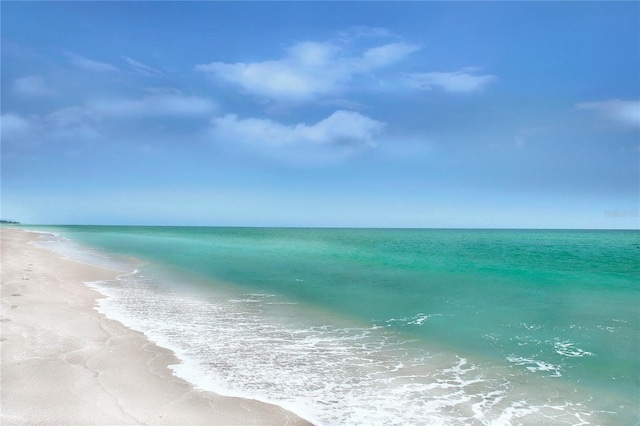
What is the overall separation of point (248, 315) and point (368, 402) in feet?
22.3

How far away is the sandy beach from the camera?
584cm

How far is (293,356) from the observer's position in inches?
350

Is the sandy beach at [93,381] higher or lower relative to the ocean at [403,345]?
higher

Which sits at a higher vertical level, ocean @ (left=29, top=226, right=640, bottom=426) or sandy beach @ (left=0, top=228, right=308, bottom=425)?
sandy beach @ (left=0, top=228, right=308, bottom=425)

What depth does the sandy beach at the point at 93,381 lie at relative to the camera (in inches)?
230

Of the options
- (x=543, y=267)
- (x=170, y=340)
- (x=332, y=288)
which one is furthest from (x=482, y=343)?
(x=543, y=267)

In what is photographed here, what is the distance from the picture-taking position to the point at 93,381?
22.8ft

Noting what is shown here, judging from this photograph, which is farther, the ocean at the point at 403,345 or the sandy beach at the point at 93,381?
the ocean at the point at 403,345

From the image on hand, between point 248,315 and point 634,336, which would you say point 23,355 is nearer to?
point 248,315

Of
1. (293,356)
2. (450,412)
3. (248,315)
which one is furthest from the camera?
(248,315)

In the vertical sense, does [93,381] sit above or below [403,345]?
above

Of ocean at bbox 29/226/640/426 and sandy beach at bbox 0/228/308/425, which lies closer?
sandy beach at bbox 0/228/308/425

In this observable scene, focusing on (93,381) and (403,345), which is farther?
(403,345)

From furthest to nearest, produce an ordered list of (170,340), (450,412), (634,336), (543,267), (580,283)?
(543,267), (580,283), (634,336), (170,340), (450,412)
